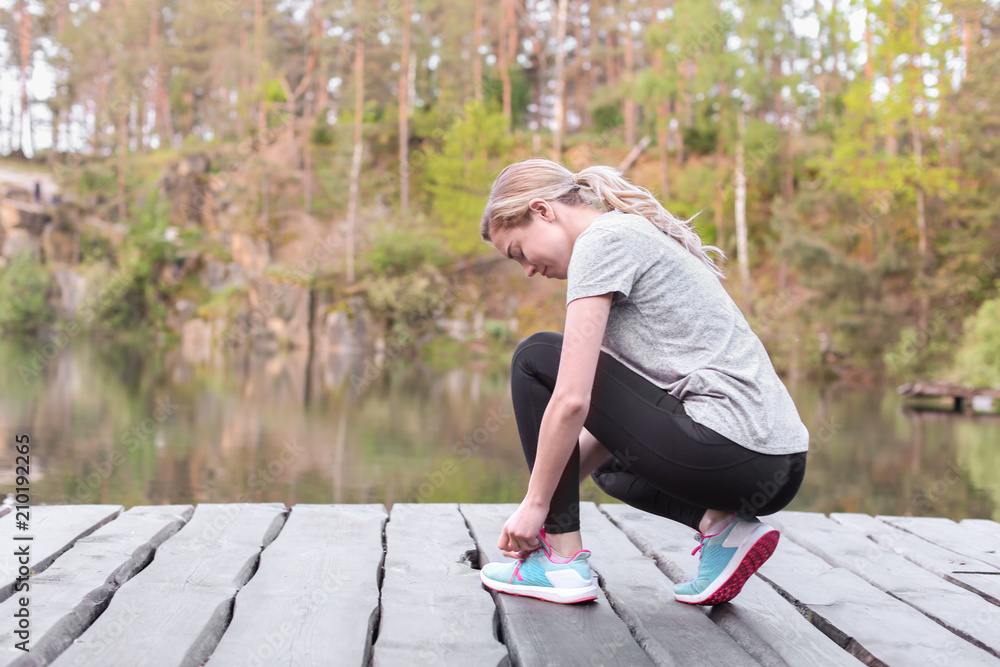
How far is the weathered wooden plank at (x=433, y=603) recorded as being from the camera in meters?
1.38

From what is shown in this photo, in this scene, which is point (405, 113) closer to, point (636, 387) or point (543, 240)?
point (543, 240)

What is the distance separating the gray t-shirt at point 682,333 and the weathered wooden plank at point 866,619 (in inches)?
14.0

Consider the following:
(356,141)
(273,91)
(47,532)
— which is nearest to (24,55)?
(273,91)

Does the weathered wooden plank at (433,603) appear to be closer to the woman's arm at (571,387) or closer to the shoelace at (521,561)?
the shoelace at (521,561)

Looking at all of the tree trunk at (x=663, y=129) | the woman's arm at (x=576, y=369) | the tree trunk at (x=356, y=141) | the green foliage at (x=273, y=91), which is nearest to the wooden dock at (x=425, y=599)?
the woman's arm at (x=576, y=369)

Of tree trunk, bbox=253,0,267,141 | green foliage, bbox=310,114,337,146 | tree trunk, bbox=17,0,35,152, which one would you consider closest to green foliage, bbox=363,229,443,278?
green foliage, bbox=310,114,337,146

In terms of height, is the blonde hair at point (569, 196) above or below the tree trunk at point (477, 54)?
below

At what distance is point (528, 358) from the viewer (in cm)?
177

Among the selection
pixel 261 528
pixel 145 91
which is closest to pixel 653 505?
pixel 261 528

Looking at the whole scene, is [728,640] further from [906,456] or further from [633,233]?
[906,456]

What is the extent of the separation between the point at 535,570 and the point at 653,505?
0.34 metres

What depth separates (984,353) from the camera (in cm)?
1348

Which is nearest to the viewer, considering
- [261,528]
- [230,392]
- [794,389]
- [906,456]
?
[261,528]

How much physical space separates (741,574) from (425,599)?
0.63 metres
